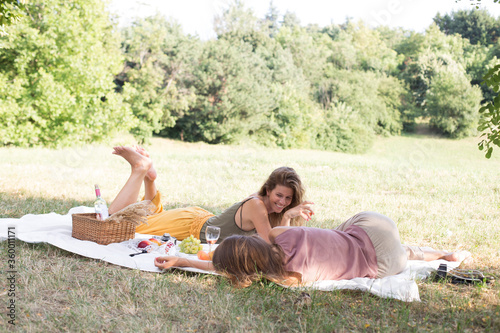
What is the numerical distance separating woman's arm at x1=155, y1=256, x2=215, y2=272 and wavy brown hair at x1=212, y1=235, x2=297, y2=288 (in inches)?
12.2

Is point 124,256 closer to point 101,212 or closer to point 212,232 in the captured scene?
point 101,212

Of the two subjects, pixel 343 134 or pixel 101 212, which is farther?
pixel 343 134

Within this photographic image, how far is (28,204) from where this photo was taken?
19.7 ft

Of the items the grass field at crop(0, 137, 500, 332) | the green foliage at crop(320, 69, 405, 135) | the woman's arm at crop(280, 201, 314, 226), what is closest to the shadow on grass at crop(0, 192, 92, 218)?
the grass field at crop(0, 137, 500, 332)

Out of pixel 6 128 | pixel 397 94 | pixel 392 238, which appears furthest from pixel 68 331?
pixel 397 94

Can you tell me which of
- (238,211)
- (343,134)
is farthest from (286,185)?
(343,134)

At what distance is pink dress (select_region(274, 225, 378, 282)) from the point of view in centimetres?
308

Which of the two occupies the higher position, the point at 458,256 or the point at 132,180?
the point at 132,180

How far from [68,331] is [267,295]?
127 cm

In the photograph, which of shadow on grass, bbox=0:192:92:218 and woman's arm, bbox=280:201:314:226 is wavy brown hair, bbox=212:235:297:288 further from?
shadow on grass, bbox=0:192:92:218

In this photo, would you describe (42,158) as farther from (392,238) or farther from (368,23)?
(368,23)

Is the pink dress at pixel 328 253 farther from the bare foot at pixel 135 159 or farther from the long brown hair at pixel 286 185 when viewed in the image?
the bare foot at pixel 135 159

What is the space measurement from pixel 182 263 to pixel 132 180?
4.61ft

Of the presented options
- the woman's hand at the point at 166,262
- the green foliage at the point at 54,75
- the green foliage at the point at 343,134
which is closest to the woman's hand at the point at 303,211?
the woman's hand at the point at 166,262
